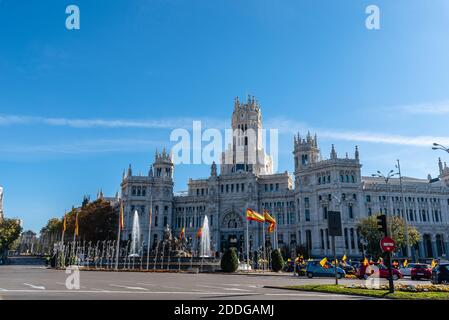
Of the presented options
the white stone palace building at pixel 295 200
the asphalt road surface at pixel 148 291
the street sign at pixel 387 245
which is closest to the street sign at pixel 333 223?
the street sign at pixel 387 245

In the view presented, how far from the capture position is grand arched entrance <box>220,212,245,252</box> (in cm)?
8875

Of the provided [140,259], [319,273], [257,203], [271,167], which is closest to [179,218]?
[257,203]

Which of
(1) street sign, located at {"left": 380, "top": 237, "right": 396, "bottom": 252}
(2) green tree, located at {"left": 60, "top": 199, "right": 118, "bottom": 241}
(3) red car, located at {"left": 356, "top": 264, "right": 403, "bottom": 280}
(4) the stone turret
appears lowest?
(3) red car, located at {"left": 356, "top": 264, "right": 403, "bottom": 280}

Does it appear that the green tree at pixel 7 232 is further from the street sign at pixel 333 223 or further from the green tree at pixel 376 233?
the street sign at pixel 333 223

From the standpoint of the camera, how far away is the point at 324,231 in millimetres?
78188

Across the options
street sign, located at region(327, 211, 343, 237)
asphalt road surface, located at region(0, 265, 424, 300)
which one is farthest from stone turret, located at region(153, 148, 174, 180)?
street sign, located at region(327, 211, 343, 237)

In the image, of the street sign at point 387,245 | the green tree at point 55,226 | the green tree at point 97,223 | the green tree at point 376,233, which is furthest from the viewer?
the green tree at point 55,226

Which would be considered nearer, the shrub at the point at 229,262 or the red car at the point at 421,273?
the red car at the point at 421,273

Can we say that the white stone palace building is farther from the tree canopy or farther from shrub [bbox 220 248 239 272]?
shrub [bbox 220 248 239 272]

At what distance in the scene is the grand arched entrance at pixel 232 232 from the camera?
291 feet

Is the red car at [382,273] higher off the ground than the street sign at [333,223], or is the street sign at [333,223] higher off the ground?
the street sign at [333,223]

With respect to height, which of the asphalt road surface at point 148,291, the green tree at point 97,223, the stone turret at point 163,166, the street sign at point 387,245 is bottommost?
the asphalt road surface at point 148,291
